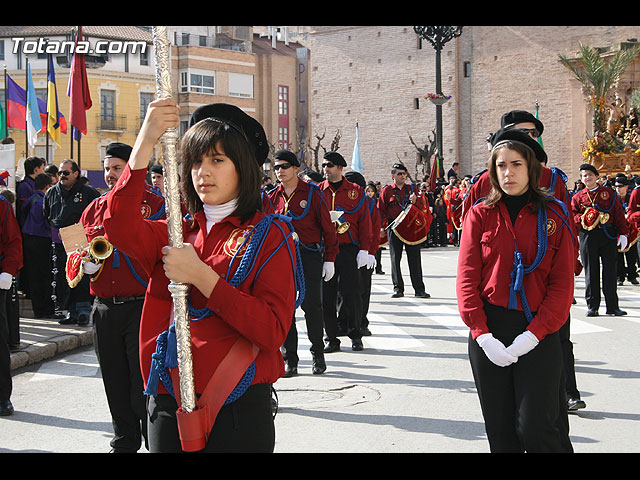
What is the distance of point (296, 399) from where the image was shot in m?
7.45

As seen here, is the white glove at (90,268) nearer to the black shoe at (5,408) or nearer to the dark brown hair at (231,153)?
the black shoe at (5,408)

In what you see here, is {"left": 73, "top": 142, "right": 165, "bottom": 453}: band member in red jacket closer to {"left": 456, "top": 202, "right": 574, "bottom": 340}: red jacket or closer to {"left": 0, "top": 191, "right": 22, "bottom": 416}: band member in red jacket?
{"left": 456, "top": 202, "right": 574, "bottom": 340}: red jacket

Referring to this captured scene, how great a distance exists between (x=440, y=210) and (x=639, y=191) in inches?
562

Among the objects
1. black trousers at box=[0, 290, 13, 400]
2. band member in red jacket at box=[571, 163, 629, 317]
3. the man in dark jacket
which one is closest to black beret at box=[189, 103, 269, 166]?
black trousers at box=[0, 290, 13, 400]

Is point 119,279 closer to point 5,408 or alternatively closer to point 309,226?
point 5,408

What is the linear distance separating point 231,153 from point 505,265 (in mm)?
1895

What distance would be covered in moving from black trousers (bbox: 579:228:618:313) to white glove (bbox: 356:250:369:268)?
3931 millimetres

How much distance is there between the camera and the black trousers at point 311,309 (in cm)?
853

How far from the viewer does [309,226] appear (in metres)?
8.90

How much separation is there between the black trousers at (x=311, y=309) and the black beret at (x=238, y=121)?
5270 millimetres

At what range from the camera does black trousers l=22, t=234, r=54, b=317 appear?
477 inches

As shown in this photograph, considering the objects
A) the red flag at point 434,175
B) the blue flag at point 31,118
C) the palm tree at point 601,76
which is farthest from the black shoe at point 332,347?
the palm tree at point 601,76

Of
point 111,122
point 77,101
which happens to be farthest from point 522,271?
point 111,122
